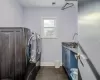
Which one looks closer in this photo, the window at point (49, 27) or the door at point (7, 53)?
the door at point (7, 53)

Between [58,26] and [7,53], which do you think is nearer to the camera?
[7,53]

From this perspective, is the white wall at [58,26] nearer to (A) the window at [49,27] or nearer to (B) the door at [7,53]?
(A) the window at [49,27]

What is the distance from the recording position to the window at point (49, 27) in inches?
232

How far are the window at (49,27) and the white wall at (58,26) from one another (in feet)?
0.60

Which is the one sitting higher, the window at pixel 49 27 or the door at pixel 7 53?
the window at pixel 49 27

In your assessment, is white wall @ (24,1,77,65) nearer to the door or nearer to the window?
the window

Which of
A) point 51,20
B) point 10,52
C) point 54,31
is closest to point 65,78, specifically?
point 10,52

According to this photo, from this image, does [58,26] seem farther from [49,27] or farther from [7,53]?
[7,53]

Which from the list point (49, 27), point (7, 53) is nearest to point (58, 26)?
point (49, 27)

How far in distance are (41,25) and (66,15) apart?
1.22 metres

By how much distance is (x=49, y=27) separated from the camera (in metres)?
5.91

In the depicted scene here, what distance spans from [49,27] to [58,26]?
0.41 m

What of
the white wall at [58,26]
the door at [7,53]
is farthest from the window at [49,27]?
the door at [7,53]

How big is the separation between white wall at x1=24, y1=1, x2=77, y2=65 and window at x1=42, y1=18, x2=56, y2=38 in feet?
0.60
